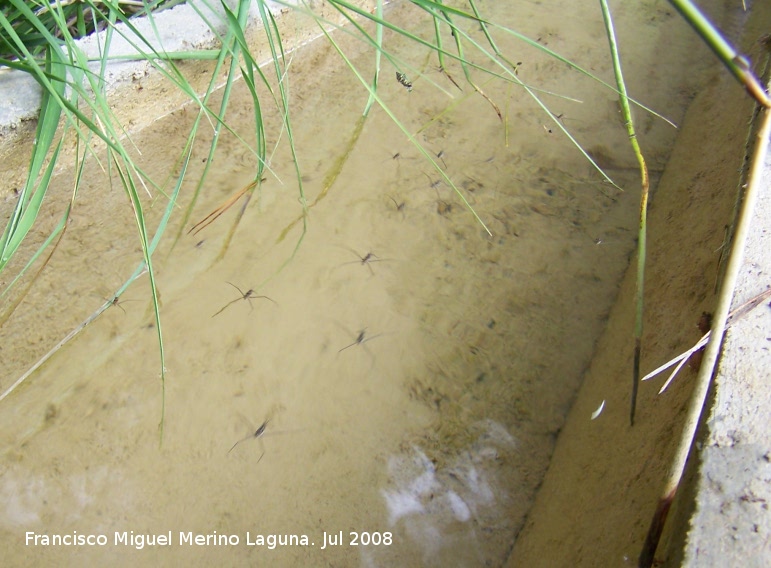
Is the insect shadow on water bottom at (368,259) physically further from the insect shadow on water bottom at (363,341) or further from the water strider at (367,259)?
the insect shadow on water bottom at (363,341)

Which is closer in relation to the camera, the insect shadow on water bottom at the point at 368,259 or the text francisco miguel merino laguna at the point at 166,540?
the text francisco miguel merino laguna at the point at 166,540

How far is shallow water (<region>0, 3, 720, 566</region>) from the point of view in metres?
1.34

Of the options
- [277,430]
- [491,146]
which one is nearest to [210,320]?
[277,430]

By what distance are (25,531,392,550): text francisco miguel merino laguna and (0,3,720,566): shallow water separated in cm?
1

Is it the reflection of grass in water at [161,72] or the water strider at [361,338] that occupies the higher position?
the reflection of grass in water at [161,72]

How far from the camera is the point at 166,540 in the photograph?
51.1 inches

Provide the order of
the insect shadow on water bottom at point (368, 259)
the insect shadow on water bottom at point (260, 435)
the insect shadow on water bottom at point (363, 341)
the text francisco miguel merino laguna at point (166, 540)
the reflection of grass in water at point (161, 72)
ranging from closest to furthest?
1. the reflection of grass in water at point (161, 72)
2. the text francisco miguel merino laguna at point (166, 540)
3. the insect shadow on water bottom at point (260, 435)
4. the insect shadow on water bottom at point (363, 341)
5. the insect shadow on water bottom at point (368, 259)

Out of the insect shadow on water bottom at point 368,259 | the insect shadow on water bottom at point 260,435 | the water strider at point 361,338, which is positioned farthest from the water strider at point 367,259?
the insect shadow on water bottom at point 260,435

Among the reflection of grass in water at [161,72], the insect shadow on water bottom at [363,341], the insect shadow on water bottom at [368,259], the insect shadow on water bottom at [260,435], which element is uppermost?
the reflection of grass in water at [161,72]

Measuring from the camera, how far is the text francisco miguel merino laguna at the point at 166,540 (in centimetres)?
129

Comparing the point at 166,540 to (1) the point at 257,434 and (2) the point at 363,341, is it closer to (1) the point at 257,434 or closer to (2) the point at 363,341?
(1) the point at 257,434

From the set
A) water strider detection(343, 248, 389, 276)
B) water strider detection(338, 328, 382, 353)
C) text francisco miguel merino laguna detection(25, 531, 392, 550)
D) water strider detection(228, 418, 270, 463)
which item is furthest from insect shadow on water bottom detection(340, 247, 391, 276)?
text francisco miguel merino laguna detection(25, 531, 392, 550)

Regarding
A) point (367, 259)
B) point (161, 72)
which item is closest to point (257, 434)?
point (367, 259)

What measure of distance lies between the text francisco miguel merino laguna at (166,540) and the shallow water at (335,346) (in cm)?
1
